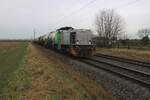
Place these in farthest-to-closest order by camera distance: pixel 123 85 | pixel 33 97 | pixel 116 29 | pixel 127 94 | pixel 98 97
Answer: pixel 116 29
pixel 123 85
pixel 127 94
pixel 98 97
pixel 33 97

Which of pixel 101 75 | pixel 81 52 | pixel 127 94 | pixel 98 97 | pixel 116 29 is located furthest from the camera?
pixel 116 29

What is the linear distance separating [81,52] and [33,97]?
53.1 ft

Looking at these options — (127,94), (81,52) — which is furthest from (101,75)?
(81,52)

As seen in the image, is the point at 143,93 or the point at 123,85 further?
the point at 123,85

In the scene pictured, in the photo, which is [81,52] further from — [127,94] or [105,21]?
[105,21]

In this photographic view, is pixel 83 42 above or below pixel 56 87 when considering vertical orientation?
above

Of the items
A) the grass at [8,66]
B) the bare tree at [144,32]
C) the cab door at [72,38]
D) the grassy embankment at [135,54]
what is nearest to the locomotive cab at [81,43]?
the cab door at [72,38]

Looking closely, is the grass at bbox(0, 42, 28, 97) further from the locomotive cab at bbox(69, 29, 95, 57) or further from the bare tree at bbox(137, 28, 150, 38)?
the bare tree at bbox(137, 28, 150, 38)

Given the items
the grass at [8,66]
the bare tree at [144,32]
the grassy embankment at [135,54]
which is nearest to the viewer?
the grass at [8,66]

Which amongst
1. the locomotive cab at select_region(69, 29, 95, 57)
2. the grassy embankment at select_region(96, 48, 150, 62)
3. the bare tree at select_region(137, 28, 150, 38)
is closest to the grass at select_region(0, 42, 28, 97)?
the locomotive cab at select_region(69, 29, 95, 57)

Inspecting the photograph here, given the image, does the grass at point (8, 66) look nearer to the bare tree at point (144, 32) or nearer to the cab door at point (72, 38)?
the cab door at point (72, 38)

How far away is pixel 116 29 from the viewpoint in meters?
73.0

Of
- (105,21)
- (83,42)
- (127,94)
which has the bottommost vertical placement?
(127,94)

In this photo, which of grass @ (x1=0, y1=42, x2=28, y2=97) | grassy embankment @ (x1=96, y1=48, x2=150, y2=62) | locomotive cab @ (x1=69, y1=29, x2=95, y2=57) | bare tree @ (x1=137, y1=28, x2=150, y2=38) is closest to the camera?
grass @ (x1=0, y1=42, x2=28, y2=97)
